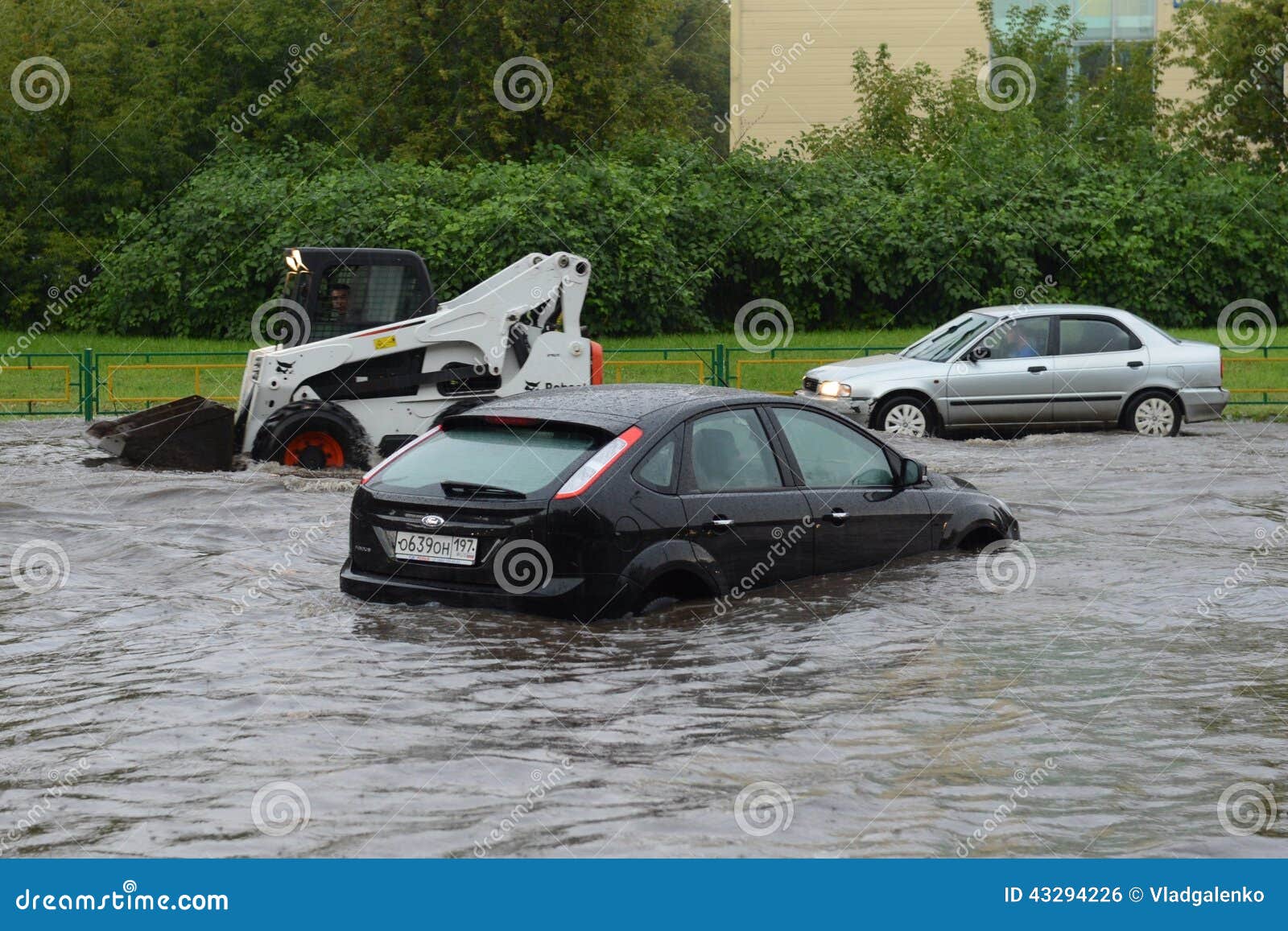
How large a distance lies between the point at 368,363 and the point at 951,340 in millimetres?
7232

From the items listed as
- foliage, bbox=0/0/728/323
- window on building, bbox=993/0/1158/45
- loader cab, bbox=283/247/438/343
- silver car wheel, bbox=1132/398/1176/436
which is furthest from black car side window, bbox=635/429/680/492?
window on building, bbox=993/0/1158/45

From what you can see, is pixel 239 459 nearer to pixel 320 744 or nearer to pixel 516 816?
pixel 320 744

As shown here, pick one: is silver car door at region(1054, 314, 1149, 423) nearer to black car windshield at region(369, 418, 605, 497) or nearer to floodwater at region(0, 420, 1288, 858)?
floodwater at region(0, 420, 1288, 858)

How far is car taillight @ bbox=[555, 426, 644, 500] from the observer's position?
7.98 meters

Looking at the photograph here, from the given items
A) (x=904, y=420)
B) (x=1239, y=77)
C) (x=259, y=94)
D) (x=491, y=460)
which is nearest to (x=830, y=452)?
(x=491, y=460)

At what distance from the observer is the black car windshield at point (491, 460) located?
26.7 ft

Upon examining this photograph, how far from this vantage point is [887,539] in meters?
9.45

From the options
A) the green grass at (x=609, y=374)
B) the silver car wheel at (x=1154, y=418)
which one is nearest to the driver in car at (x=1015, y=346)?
the silver car wheel at (x=1154, y=418)

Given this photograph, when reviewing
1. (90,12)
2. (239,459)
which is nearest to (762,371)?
(239,459)

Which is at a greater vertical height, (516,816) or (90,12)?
(90,12)

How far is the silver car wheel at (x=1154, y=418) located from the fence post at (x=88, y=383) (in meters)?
12.9

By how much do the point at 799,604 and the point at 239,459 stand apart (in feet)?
27.6

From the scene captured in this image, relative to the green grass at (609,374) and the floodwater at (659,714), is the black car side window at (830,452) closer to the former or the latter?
the floodwater at (659,714)

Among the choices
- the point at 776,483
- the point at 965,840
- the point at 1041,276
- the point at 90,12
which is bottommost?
the point at 965,840
